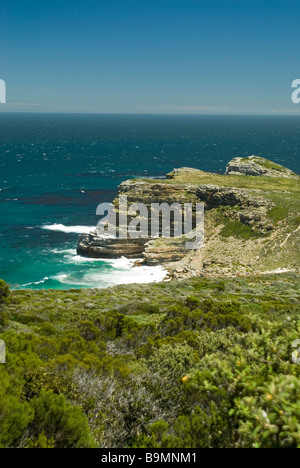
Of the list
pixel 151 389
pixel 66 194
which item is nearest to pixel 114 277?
pixel 151 389

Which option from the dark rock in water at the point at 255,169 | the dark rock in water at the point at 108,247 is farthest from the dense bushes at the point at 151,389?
the dark rock in water at the point at 255,169

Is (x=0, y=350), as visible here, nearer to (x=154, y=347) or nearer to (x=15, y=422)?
(x=15, y=422)

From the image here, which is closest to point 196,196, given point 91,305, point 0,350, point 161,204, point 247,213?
point 161,204

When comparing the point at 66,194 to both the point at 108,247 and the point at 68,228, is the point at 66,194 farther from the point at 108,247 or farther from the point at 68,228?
the point at 108,247

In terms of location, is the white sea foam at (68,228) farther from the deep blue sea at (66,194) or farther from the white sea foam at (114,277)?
the white sea foam at (114,277)

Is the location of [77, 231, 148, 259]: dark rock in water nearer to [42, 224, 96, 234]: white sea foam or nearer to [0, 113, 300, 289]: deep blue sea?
[0, 113, 300, 289]: deep blue sea

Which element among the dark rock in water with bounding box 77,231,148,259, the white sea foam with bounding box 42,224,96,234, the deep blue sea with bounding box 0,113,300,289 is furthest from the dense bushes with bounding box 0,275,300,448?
the white sea foam with bounding box 42,224,96,234
